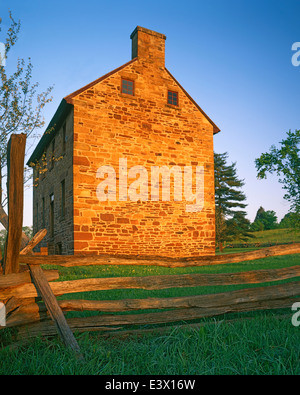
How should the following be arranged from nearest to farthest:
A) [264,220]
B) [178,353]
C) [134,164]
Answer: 1. [178,353]
2. [134,164]
3. [264,220]

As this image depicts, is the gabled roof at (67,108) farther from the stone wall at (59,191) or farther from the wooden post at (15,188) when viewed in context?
the wooden post at (15,188)

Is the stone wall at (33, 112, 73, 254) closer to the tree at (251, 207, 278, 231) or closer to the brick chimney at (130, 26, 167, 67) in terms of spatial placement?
the brick chimney at (130, 26, 167, 67)

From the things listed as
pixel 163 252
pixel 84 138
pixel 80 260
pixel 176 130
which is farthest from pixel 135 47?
pixel 80 260

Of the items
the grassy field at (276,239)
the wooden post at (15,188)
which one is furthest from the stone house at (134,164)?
the grassy field at (276,239)

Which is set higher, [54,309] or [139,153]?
[139,153]

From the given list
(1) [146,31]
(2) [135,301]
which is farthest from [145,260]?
(1) [146,31]

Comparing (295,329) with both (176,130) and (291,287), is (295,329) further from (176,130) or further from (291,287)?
(176,130)

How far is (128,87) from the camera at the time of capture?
529 inches

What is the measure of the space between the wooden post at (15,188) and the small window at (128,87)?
426 inches

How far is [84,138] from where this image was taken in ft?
40.3

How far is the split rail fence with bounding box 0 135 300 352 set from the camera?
136 inches

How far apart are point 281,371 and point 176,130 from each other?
12.4 metres

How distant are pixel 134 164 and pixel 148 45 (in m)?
5.61

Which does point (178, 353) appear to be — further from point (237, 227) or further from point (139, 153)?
point (237, 227)
